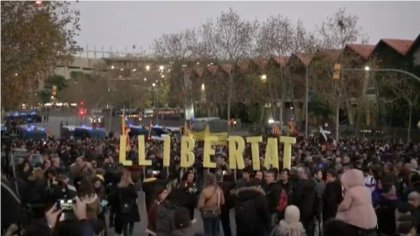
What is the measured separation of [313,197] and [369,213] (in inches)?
113

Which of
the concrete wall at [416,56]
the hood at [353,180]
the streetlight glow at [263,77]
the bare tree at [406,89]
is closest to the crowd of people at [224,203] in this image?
the hood at [353,180]

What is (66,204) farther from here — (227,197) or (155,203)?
(227,197)

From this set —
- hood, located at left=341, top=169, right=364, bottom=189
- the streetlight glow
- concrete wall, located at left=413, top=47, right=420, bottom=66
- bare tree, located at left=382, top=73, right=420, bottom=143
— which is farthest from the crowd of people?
the streetlight glow

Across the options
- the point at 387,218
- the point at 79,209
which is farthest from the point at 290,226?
the point at 79,209

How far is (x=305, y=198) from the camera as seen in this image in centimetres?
1112

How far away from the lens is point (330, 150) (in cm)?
2592

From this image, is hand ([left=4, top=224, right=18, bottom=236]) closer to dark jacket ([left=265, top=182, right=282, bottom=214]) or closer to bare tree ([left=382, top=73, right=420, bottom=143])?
dark jacket ([left=265, top=182, right=282, bottom=214])

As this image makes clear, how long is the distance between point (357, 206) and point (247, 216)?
5.76 feet

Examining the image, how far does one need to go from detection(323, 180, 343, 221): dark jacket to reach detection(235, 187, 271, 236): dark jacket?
2.20 meters

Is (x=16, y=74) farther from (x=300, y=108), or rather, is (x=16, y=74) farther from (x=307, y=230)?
(x=300, y=108)

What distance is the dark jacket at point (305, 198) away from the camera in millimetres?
11117

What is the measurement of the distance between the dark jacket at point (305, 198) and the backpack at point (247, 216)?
1.71 metres

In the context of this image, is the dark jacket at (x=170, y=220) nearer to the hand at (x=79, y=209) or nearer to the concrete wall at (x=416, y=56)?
the hand at (x=79, y=209)

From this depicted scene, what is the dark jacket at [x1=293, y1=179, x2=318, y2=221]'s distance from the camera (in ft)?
36.5
